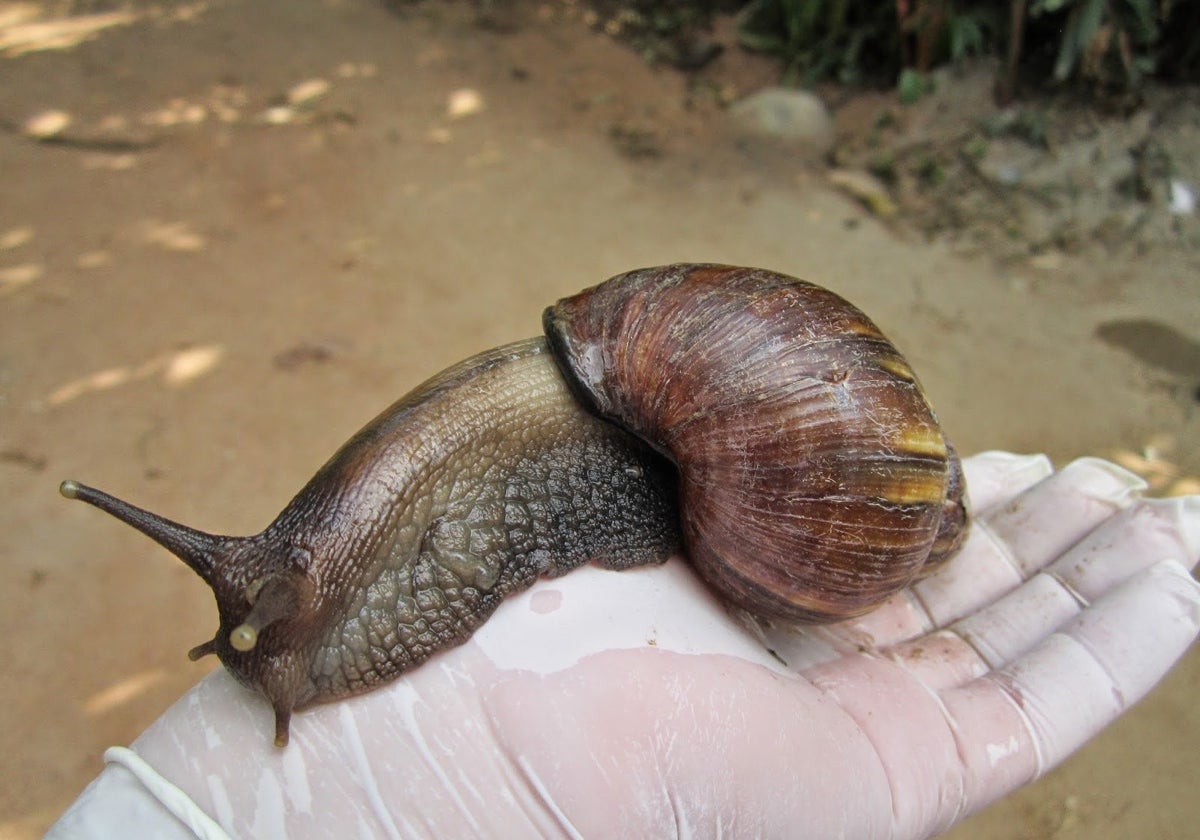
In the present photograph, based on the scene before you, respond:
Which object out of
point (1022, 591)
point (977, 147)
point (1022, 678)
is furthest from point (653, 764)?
point (977, 147)

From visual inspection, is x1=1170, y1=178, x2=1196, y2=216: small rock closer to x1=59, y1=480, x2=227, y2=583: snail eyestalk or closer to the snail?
the snail

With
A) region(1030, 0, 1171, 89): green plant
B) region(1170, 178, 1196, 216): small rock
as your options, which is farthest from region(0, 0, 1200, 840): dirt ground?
region(1030, 0, 1171, 89): green plant

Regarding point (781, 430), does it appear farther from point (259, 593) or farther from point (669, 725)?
point (259, 593)

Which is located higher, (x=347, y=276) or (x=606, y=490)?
(x=606, y=490)

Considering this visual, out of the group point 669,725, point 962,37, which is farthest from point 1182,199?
point 669,725

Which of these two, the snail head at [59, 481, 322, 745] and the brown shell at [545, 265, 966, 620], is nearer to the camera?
the snail head at [59, 481, 322, 745]

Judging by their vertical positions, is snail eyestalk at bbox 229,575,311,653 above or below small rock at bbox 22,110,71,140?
above
